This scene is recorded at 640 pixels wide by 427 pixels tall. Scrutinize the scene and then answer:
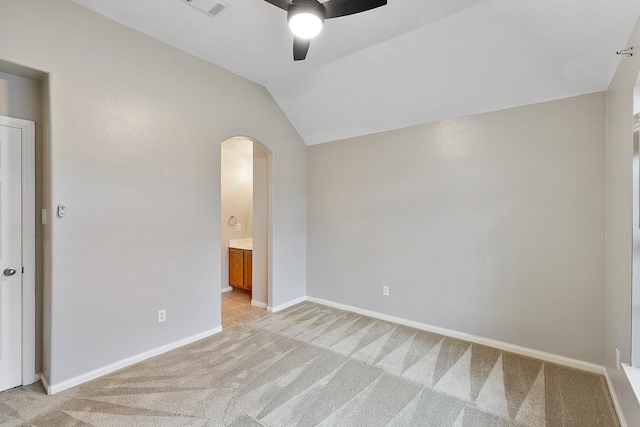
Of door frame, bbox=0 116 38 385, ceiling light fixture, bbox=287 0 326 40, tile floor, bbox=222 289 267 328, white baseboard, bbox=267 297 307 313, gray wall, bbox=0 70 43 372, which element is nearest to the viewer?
ceiling light fixture, bbox=287 0 326 40


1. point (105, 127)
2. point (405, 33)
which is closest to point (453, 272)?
point (405, 33)

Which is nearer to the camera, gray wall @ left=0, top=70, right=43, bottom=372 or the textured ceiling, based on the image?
the textured ceiling

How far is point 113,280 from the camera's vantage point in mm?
2555

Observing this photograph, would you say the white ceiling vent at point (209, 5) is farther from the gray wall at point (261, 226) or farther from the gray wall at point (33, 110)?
the gray wall at point (261, 226)

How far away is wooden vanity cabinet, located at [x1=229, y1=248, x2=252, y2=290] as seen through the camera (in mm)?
4848

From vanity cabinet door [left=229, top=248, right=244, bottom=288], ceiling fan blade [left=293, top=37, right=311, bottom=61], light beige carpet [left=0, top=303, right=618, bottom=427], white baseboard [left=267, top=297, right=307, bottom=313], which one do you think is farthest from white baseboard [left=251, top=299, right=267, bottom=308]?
ceiling fan blade [left=293, top=37, right=311, bottom=61]

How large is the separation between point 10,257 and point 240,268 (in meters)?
2.95

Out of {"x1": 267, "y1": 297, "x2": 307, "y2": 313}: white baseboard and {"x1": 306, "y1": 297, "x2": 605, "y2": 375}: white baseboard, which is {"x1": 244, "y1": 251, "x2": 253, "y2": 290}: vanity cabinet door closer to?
{"x1": 267, "y1": 297, "x2": 307, "y2": 313}: white baseboard

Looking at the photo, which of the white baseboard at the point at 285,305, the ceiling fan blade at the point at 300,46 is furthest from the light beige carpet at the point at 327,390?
the ceiling fan blade at the point at 300,46

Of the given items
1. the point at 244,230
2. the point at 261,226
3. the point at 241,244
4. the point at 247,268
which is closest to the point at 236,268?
the point at 247,268

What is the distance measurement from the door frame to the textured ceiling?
121 cm

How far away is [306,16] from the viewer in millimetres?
1788

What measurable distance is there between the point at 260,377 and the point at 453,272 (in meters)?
2.29

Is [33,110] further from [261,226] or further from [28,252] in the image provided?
[261,226]
